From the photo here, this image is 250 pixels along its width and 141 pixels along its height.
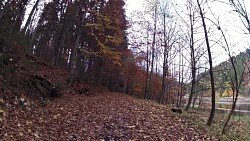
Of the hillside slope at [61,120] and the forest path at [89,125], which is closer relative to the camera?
the forest path at [89,125]

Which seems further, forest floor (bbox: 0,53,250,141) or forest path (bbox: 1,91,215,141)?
forest floor (bbox: 0,53,250,141)

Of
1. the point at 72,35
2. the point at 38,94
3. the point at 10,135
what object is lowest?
the point at 10,135

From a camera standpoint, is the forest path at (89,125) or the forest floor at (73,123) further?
the forest floor at (73,123)

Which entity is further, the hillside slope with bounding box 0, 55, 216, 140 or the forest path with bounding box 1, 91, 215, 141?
the hillside slope with bounding box 0, 55, 216, 140

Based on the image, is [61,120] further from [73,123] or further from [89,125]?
[89,125]

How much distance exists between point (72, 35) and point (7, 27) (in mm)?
16936

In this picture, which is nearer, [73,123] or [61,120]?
[73,123]

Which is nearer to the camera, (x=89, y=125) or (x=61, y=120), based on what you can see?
(x=89, y=125)

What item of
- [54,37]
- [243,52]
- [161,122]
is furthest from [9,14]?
[54,37]

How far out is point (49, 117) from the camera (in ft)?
32.8

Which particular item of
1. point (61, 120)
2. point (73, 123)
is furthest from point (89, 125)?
point (61, 120)

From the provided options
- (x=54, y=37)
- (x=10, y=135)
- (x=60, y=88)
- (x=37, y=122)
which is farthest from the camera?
(x=54, y=37)

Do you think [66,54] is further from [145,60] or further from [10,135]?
[10,135]

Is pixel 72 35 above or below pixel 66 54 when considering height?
above
